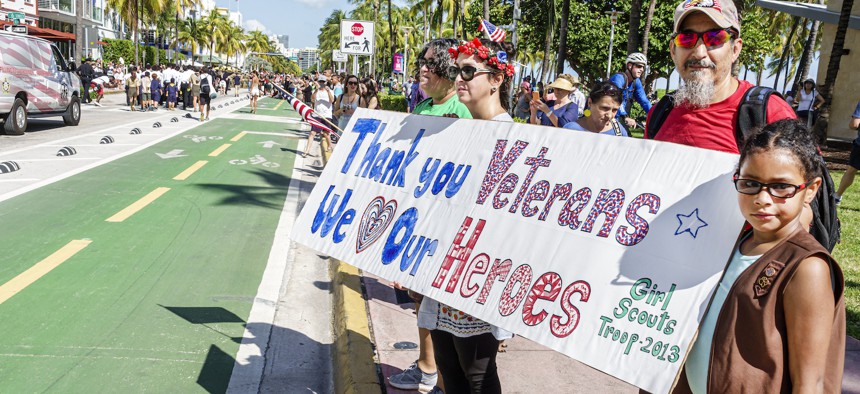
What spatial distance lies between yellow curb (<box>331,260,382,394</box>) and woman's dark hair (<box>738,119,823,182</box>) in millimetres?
2677

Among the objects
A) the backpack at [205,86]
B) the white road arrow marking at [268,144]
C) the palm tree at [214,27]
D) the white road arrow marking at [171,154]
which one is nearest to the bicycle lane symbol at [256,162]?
the white road arrow marking at [171,154]

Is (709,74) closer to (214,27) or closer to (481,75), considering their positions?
(481,75)

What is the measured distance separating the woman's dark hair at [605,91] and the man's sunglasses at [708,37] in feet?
7.82

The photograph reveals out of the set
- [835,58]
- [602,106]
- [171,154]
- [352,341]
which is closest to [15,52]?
[171,154]

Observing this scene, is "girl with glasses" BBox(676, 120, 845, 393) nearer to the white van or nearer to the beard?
the beard

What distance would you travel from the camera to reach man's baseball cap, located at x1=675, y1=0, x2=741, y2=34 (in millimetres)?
2502

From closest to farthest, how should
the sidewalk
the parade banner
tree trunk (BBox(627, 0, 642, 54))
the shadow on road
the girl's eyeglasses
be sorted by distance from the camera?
the girl's eyeglasses, the parade banner, the sidewalk, the shadow on road, tree trunk (BBox(627, 0, 642, 54))

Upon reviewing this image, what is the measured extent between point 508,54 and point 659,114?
811mm

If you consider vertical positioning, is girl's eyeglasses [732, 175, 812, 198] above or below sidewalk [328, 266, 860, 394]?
above

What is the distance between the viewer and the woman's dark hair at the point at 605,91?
4977mm

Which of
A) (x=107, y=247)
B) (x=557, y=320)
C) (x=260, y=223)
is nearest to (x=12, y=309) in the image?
(x=107, y=247)

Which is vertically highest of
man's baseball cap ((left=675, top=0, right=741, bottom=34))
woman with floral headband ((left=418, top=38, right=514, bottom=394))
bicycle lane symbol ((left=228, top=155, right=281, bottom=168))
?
man's baseball cap ((left=675, top=0, right=741, bottom=34))

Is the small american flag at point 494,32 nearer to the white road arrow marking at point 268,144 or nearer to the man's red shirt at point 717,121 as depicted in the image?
the man's red shirt at point 717,121

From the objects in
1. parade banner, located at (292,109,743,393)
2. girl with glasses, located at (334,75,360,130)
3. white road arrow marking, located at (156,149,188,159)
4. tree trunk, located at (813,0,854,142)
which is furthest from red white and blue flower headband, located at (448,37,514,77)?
tree trunk, located at (813,0,854,142)
